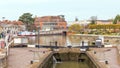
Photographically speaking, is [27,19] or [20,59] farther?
[27,19]

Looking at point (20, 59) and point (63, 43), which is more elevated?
point (20, 59)

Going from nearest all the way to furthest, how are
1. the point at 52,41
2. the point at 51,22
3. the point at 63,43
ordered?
the point at 63,43
the point at 52,41
the point at 51,22

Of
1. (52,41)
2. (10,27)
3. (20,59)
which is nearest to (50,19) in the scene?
(10,27)

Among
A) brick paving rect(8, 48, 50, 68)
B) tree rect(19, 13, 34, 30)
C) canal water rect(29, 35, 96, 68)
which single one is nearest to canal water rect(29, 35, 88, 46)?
canal water rect(29, 35, 96, 68)

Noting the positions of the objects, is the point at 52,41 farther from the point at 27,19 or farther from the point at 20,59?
the point at 27,19

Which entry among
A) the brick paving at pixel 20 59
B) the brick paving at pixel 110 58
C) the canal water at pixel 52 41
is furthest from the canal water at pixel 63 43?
the brick paving at pixel 20 59

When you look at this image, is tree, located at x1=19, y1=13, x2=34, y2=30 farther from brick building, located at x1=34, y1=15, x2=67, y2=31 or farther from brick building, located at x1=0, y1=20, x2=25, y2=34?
brick building, located at x1=0, y1=20, x2=25, y2=34

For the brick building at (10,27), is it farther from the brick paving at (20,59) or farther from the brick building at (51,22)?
the brick building at (51,22)

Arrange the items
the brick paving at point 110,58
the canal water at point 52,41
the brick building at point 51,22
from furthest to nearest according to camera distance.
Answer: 1. the brick building at point 51,22
2. the canal water at point 52,41
3. the brick paving at point 110,58

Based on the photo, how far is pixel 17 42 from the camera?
133ft

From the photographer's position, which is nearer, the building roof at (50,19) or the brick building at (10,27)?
the brick building at (10,27)

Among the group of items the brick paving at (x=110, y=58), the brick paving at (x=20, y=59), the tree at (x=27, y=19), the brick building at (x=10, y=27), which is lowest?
the brick paving at (x=110, y=58)

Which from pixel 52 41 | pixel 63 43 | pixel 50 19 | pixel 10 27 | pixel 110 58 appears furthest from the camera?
pixel 50 19

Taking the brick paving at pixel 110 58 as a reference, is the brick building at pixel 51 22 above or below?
above
